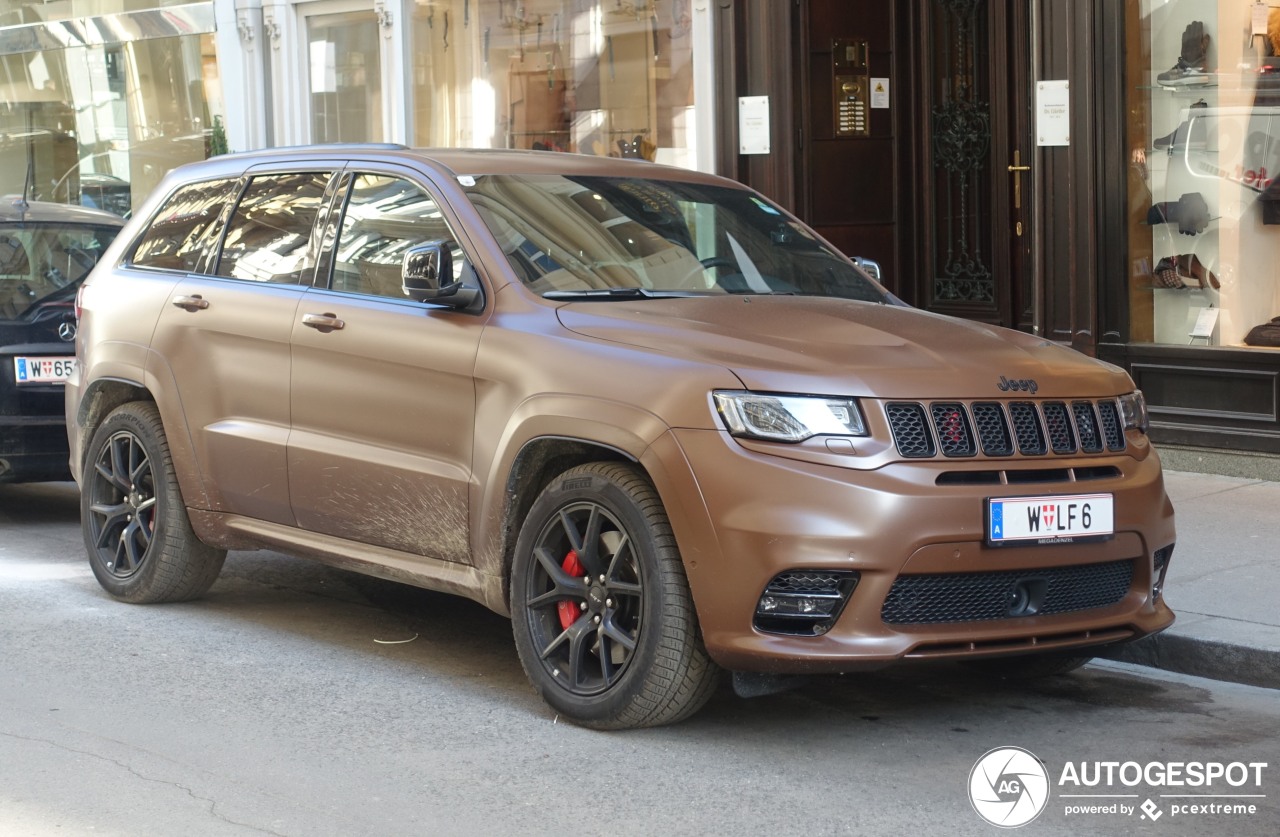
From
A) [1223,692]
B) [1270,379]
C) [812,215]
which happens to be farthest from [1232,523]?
[812,215]

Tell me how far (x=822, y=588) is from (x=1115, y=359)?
6.03 metres

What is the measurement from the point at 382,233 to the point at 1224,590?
3.57 metres

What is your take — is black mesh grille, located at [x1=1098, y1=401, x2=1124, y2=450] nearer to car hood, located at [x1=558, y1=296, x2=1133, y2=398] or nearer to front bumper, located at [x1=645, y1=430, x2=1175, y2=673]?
car hood, located at [x1=558, y1=296, x2=1133, y2=398]

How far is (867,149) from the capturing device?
12781 mm

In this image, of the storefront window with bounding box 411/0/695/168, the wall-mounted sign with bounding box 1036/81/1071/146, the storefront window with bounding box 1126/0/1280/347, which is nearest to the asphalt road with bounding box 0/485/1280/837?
the storefront window with bounding box 1126/0/1280/347

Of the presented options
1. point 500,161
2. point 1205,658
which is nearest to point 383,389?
point 500,161

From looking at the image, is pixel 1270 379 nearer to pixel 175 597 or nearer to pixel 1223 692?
pixel 1223 692

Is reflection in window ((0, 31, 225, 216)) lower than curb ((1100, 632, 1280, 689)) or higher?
higher

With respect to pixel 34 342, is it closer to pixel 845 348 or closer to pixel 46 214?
pixel 46 214

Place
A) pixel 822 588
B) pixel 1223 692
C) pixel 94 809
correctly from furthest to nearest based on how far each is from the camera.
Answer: pixel 1223 692
pixel 822 588
pixel 94 809

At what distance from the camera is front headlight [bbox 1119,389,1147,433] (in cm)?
559

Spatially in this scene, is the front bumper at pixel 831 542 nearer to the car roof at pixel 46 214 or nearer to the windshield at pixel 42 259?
the windshield at pixel 42 259

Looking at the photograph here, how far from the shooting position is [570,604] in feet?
18.1

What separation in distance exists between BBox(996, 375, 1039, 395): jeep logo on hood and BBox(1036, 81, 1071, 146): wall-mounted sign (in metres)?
5.70
